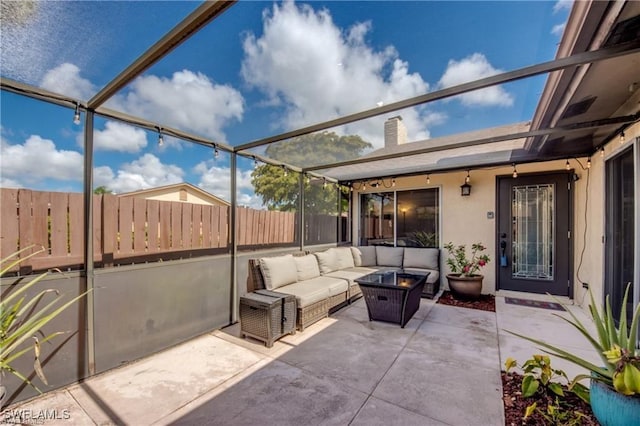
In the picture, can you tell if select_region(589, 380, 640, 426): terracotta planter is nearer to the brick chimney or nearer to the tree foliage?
the tree foliage

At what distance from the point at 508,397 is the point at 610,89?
2923mm

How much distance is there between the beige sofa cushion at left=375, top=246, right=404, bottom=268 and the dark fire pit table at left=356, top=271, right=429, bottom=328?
188 cm

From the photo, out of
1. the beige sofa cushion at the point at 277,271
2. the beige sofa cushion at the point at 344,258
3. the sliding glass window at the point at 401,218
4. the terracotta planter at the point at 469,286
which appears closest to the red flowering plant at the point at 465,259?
the terracotta planter at the point at 469,286

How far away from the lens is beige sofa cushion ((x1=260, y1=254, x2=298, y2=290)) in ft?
12.8

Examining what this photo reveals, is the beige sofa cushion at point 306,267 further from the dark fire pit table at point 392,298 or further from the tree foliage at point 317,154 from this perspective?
the tree foliage at point 317,154

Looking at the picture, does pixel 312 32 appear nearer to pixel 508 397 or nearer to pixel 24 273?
pixel 24 273

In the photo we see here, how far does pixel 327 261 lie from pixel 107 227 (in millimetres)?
3443

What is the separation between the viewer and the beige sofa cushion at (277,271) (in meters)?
3.89

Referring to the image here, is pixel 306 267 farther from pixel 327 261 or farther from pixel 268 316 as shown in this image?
pixel 268 316

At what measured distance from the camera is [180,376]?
2.57 metres

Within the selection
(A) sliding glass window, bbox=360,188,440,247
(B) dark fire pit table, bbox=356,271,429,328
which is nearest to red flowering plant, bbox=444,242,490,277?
(A) sliding glass window, bbox=360,188,440,247

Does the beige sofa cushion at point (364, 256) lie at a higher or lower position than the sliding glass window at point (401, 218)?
lower

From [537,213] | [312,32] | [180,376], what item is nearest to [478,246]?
[537,213]

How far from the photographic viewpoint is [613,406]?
1.59 metres
